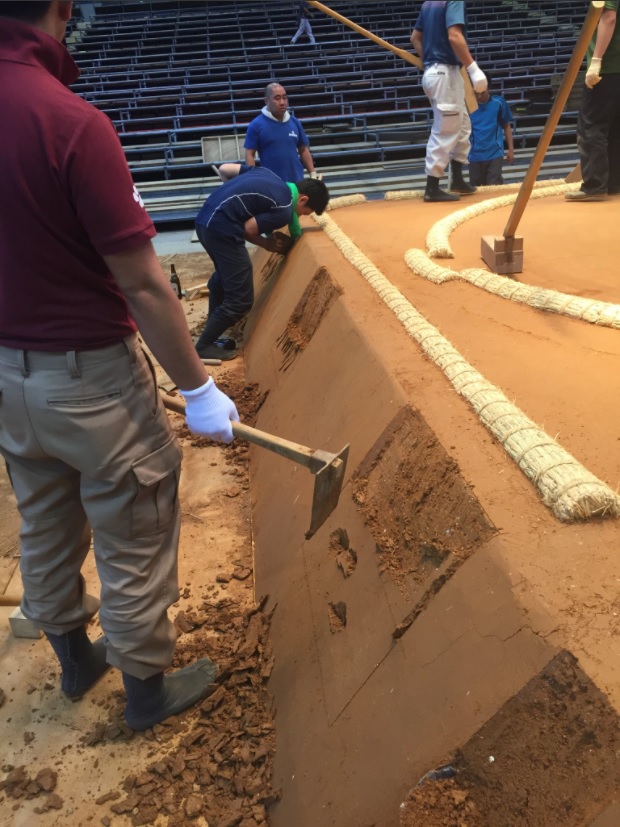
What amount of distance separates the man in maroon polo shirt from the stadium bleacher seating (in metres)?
6.51

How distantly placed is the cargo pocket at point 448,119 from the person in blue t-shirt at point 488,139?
1.33m

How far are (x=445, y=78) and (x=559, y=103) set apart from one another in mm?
2169

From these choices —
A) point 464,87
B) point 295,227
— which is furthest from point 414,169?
point 295,227

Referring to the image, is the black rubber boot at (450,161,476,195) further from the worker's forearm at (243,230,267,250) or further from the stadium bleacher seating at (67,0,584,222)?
the stadium bleacher seating at (67,0,584,222)

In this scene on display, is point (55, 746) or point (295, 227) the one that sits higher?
point (295, 227)

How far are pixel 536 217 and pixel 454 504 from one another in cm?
276

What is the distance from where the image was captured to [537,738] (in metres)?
0.93

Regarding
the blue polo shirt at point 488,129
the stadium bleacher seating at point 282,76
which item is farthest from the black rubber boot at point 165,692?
the stadium bleacher seating at point 282,76

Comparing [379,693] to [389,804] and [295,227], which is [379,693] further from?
[295,227]

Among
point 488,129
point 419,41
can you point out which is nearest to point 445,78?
point 419,41

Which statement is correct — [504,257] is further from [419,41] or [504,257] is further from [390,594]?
[419,41]

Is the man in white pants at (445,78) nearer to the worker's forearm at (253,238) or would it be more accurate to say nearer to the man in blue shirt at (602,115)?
the man in blue shirt at (602,115)

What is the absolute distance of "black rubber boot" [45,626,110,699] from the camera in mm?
1668

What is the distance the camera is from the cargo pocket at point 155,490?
130 centimetres
